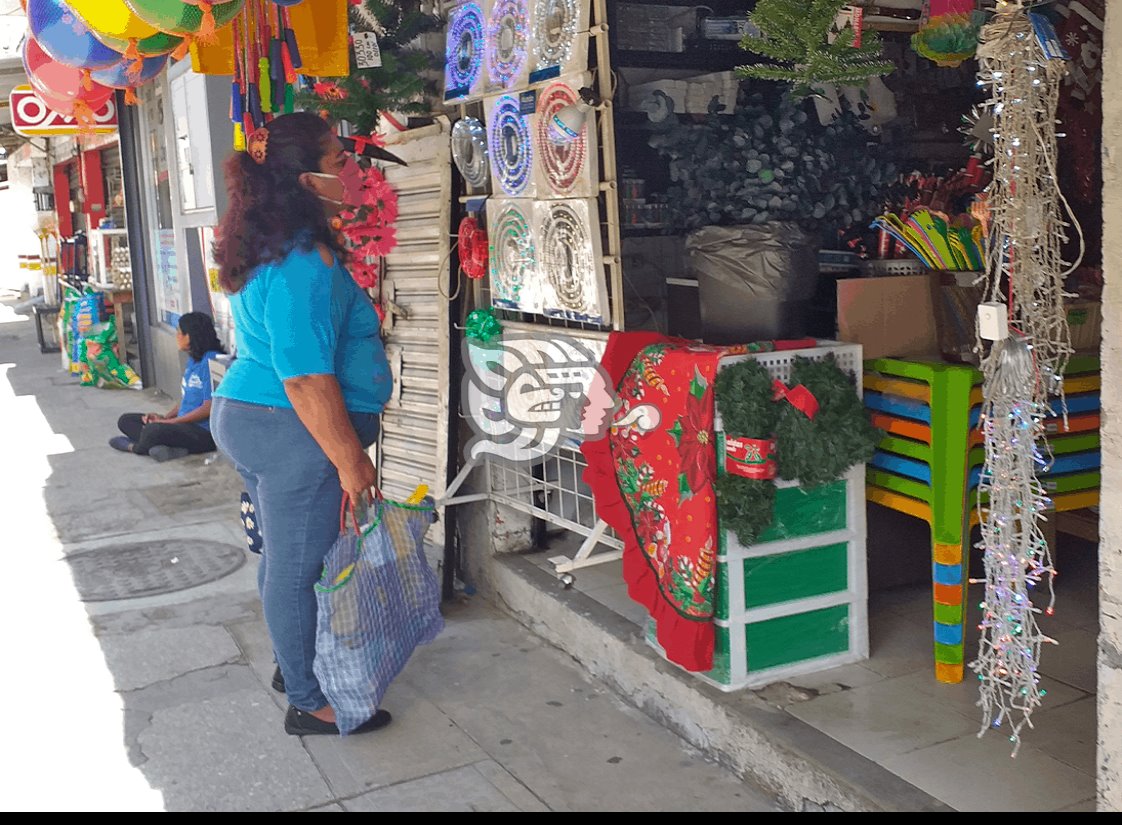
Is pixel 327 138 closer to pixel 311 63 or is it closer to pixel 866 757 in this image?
pixel 311 63

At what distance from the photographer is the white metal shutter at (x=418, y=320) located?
4.73m

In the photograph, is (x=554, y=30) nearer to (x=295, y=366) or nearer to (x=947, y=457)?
(x=295, y=366)

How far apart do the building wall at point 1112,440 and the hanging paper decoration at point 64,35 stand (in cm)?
436

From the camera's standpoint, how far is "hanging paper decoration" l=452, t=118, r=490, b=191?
4.34 metres

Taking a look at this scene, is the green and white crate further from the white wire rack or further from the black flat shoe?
the black flat shoe

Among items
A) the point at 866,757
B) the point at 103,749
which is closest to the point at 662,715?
the point at 866,757

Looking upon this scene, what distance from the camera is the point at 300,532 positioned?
352 cm

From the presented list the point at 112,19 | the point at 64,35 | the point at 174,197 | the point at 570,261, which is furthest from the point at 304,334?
the point at 174,197

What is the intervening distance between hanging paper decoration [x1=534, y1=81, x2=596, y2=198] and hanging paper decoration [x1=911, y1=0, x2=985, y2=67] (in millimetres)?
1109

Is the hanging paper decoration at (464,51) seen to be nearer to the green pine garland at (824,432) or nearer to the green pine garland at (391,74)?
the green pine garland at (391,74)

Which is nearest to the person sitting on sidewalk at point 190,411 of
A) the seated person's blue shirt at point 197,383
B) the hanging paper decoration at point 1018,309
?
the seated person's blue shirt at point 197,383

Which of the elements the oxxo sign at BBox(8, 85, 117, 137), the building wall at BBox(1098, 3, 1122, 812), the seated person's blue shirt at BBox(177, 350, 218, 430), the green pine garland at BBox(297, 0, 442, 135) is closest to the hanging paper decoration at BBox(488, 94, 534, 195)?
the green pine garland at BBox(297, 0, 442, 135)

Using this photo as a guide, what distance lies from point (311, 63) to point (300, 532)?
204 cm

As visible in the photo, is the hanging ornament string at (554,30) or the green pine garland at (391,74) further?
the green pine garland at (391,74)
